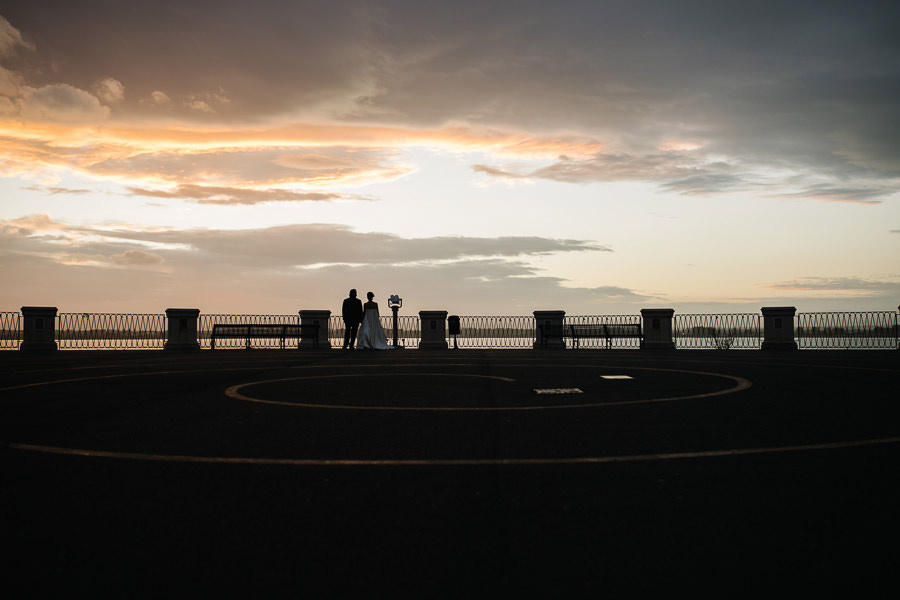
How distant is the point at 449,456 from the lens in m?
6.99

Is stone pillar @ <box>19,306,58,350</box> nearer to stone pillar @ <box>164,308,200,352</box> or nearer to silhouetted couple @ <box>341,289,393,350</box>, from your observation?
stone pillar @ <box>164,308,200,352</box>

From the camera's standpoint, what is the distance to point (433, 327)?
112ft

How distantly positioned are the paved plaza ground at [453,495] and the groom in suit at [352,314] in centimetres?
1860

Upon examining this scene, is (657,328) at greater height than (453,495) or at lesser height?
greater

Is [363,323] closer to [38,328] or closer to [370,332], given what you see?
[370,332]

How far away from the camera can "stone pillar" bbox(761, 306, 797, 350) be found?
3069cm

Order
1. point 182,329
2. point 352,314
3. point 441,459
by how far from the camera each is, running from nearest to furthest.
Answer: point 441,459 < point 352,314 < point 182,329

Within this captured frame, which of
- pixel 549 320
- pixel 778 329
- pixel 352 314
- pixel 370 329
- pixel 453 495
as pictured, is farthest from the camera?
pixel 549 320

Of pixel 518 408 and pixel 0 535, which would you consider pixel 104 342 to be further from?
pixel 0 535

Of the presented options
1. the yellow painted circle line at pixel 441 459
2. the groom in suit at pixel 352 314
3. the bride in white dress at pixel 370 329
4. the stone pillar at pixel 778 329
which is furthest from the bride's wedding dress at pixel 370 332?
the yellow painted circle line at pixel 441 459

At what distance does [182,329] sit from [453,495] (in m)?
28.9

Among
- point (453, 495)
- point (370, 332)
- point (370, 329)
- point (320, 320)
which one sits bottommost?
point (453, 495)

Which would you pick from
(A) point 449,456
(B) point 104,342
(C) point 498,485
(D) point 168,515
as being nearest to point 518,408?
(A) point 449,456

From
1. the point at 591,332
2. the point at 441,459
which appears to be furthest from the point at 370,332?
the point at 441,459
